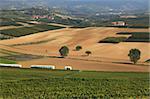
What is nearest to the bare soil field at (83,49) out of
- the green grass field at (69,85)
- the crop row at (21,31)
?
the crop row at (21,31)

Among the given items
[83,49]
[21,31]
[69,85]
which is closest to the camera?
[69,85]

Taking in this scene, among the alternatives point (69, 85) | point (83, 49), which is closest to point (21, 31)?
point (83, 49)

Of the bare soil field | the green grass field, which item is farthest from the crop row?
the green grass field

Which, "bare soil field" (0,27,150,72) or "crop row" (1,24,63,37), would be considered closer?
"bare soil field" (0,27,150,72)

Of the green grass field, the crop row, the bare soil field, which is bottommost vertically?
the green grass field

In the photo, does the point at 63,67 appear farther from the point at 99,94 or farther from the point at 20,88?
the point at 99,94

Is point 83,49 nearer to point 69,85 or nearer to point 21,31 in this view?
point 21,31

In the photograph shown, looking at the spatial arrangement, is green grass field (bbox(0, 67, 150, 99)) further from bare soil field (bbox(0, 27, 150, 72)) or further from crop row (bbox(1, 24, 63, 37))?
crop row (bbox(1, 24, 63, 37))
